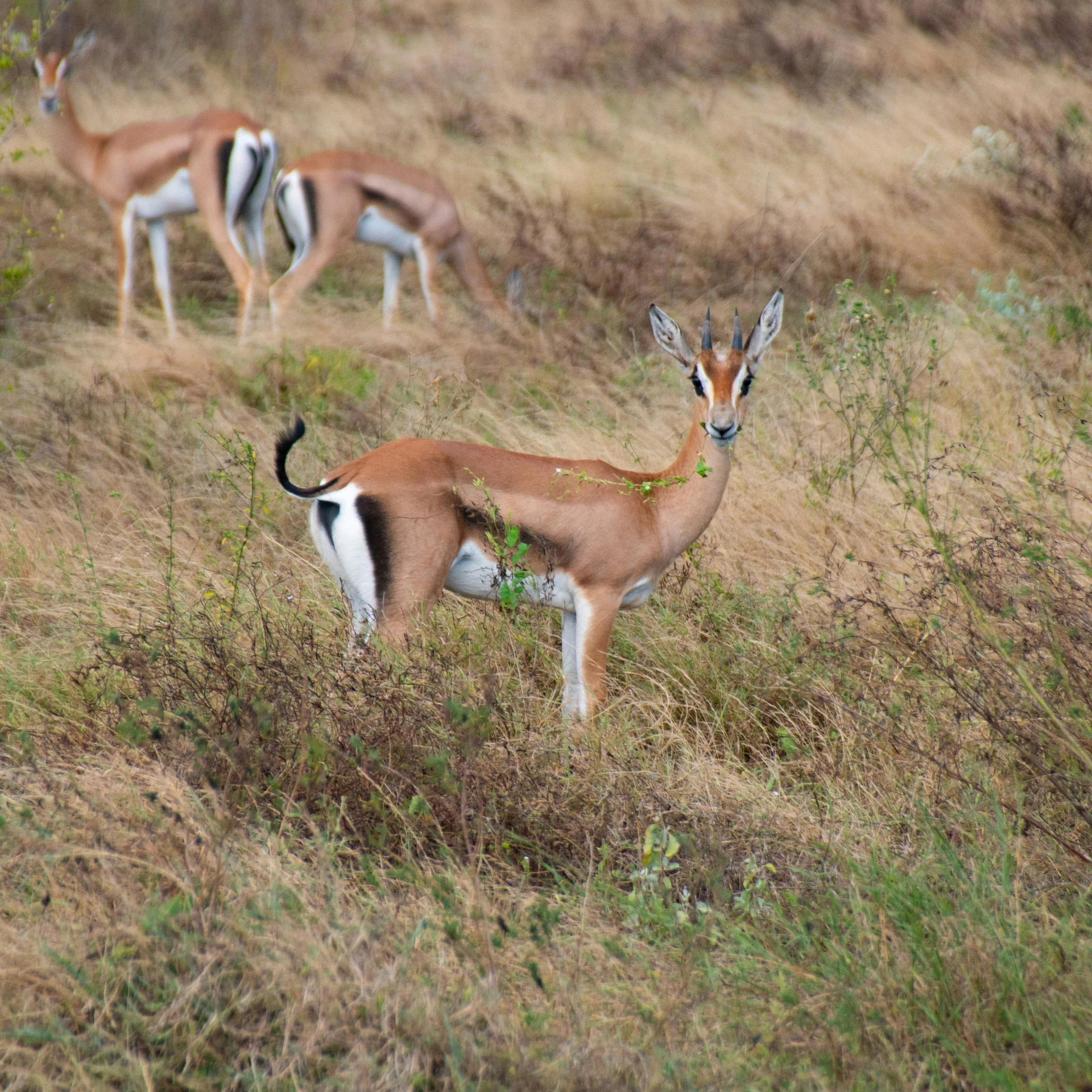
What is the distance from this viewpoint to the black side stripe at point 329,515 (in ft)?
12.5

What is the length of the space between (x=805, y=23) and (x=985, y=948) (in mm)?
11937

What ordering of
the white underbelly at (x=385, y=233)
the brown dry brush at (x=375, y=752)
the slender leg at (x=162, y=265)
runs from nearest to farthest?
1. the brown dry brush at (x=375, y=752)
2. the slender leg at (x=162, y=265)
3. the white underbelly at (x=385, y=233)

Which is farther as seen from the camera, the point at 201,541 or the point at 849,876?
the point at 201,541

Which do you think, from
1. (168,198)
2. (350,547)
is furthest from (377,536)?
(168,198)

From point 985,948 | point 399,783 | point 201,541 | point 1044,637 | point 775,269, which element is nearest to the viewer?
point 985,948

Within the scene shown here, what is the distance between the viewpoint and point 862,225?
26.5 feet

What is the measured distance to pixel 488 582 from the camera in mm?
3977

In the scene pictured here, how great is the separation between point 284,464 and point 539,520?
33.1 inches

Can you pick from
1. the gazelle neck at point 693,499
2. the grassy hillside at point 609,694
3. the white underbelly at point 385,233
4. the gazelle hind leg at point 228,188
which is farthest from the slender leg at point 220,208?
the gazelle neck at point 693,499

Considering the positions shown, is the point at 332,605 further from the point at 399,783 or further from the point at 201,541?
the point at 399,783

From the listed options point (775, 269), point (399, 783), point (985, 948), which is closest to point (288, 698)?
point (399, 783)

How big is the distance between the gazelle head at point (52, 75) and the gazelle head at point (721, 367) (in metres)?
6.68

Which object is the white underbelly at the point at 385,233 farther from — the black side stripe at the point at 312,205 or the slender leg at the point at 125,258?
the slender leg at the point at 125,258

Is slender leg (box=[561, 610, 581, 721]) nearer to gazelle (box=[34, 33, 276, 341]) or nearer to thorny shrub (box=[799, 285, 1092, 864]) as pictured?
thorny shrub (box=[799, 285, 1092, 864])
